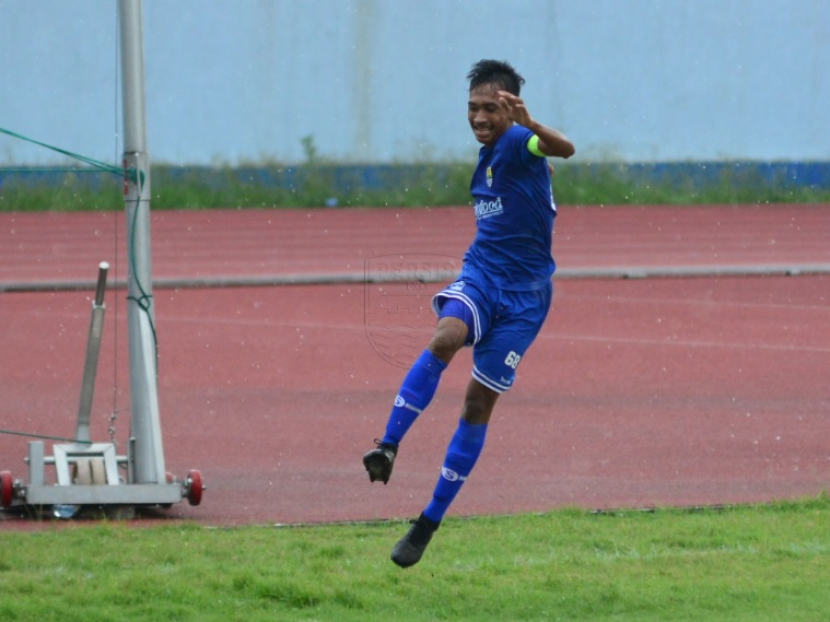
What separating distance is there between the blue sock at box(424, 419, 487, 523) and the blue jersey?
2.01 ft

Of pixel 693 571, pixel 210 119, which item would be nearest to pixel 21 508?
pixel 693 571

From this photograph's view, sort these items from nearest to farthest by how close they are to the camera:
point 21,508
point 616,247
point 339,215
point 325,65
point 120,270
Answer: point 21,508, point 120,270, point 616,247, point 339,215, point 325,65

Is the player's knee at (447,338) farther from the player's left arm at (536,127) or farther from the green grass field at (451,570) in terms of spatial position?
the green grass field at (451,570)

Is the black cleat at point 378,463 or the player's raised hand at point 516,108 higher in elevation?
the player's raised hand at point 516,108

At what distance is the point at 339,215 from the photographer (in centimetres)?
2347

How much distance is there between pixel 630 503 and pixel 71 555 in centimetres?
310

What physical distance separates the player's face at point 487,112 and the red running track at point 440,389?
2637 millimetres

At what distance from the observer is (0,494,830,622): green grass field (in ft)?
19.0

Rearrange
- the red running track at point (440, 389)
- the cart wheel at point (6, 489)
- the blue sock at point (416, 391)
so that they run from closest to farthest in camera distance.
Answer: the blue sock at point (416, 391), the cart wheel at point (6, 489), the red running track at point (440, 389)

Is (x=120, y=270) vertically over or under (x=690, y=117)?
under

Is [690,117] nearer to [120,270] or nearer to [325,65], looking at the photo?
[325,65]

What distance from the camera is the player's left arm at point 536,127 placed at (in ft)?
18.4

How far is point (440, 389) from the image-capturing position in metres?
11.3

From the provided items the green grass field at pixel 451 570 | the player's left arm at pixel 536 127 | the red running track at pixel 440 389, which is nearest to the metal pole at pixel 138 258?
the red running track at pixel 440 389
